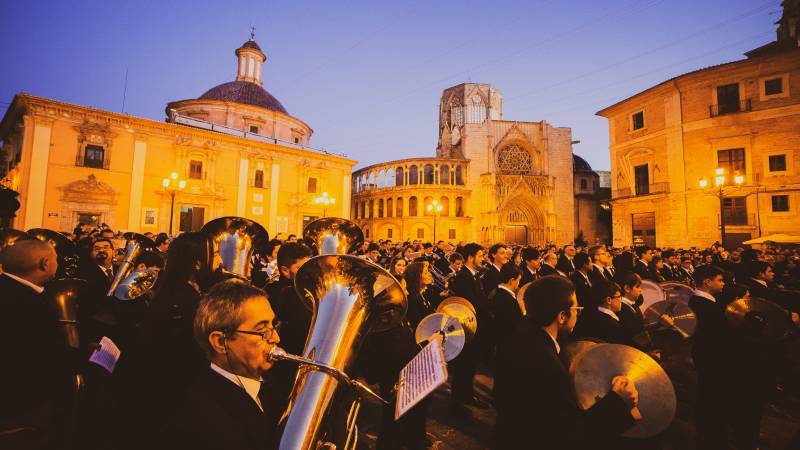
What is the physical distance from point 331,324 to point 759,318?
442 cm

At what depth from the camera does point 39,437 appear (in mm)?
2111

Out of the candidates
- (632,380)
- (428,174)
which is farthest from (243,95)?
(632,380)

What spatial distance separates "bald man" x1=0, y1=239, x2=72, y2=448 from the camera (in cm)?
199

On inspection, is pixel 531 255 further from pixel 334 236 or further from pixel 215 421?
pixel 215 421

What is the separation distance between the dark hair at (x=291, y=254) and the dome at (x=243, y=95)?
3319 cm

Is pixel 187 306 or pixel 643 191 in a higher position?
pixel 643 191

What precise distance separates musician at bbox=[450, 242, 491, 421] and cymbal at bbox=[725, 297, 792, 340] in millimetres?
2640

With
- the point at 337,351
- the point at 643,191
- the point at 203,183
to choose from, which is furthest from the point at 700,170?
the point at 203,183

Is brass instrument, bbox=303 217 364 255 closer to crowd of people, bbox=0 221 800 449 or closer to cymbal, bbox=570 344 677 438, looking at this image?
crowd of people, bbox=0 221 800 449

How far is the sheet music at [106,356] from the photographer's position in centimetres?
216

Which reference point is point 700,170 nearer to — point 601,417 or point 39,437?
point 601,417

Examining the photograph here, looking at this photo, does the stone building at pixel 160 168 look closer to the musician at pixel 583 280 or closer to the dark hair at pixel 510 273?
the dark hair at pixel 510 273

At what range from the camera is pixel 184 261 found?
8.52ft

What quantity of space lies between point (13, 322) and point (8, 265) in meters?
0.55
